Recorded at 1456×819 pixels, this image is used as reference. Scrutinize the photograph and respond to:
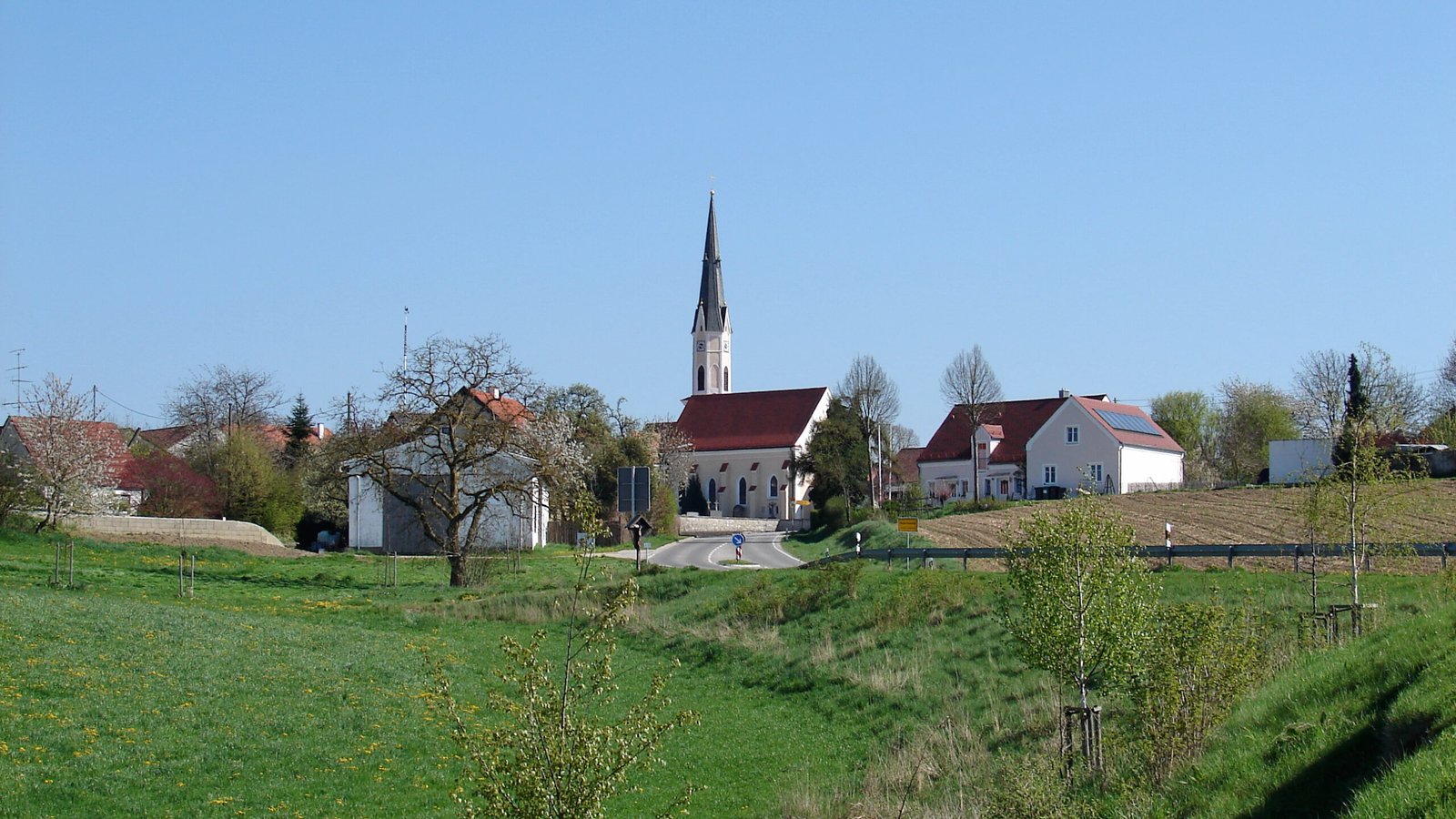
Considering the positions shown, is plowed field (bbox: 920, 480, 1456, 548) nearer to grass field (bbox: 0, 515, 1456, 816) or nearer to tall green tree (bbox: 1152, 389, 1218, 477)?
grass field (bbox: 0, 515, 1456, 816)

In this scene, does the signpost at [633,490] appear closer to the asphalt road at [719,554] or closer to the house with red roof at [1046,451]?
the asphalt road at [719,554]

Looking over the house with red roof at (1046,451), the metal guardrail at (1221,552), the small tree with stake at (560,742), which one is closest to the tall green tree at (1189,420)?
the house with red roof at (1046,451)

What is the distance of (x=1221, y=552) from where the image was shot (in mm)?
29719

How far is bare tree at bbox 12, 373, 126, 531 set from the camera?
173 ft

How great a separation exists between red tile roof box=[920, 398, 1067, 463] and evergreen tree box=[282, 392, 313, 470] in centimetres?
4218

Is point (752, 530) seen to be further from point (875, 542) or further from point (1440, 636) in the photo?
point (1440, 636)

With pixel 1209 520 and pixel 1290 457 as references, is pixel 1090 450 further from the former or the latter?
pixel 1209 520

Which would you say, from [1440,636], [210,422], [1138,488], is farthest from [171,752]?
[210,422]

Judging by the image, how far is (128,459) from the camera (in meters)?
70.1

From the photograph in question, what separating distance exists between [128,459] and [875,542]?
4149 centimetres

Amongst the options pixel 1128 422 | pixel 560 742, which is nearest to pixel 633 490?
pixel 560 742

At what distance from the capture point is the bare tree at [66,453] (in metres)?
52.6

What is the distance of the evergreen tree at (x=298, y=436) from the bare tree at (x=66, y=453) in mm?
12003

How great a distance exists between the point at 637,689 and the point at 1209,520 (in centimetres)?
3187
